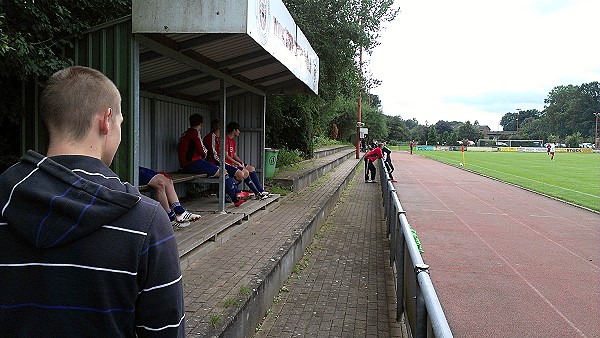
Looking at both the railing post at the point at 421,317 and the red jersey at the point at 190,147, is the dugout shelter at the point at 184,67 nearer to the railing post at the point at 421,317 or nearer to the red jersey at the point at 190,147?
the red jersey at the point at 190,147

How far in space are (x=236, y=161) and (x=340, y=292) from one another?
4146mm

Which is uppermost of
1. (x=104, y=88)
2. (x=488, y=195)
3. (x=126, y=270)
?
(x=104, y=88)

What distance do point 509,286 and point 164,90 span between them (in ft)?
20.3

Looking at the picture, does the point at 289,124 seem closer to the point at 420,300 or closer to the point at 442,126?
the point at 420,300

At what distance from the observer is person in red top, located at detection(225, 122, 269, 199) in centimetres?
943

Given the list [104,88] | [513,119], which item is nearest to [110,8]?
[104,88]

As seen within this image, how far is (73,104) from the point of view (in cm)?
157

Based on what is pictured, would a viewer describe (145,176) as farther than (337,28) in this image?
No

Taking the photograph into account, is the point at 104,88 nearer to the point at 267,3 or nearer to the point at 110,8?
Answer: the point at 267,3

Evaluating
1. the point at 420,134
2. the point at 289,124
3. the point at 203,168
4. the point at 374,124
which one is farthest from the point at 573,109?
the point at 203,168

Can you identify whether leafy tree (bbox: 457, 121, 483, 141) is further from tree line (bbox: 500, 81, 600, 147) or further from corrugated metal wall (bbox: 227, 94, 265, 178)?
corrugated metal wall (bbox: 227, 94, 265, 178)

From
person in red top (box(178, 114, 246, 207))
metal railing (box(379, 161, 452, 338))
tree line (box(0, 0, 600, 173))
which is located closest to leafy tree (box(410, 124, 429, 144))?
tree line (box(0, 0, 600, 173))

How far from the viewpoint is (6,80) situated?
536 cm

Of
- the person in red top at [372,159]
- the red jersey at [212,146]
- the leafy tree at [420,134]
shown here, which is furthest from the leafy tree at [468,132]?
the red jersey at [212,146]
